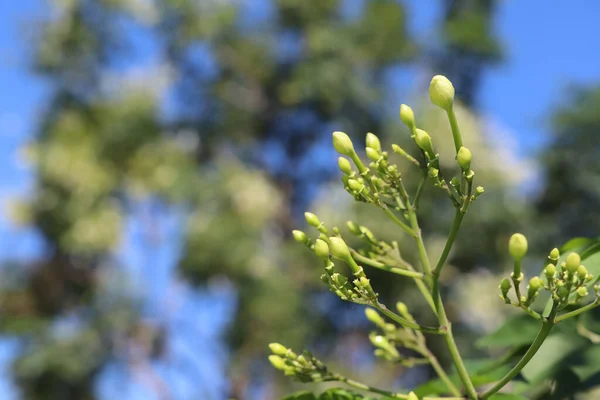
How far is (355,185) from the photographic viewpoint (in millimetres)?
425

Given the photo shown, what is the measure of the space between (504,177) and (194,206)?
3.08 metres

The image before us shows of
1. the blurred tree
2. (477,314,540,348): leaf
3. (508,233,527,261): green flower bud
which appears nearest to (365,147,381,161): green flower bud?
(508,233,527,261): green flower bud

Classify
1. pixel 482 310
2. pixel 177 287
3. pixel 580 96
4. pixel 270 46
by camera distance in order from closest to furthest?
pixel 580 96 < pixel 482 310 < pixel 177 287 < pixel 270 46

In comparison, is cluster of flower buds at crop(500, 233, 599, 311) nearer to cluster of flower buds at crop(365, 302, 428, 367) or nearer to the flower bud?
the flower bud

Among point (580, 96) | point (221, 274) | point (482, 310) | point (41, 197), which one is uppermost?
point (41, 197)

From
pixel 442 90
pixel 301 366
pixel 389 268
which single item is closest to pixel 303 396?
pixel 301 366

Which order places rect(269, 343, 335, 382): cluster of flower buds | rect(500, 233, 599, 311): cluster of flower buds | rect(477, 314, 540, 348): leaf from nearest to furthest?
rect(500, 233, 599, 311): cluster of flower buds, rect(269, 343, 335, 382): cluster of flower buds, rect(477, 314, 540, 348): leaf

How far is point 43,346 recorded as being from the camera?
627 cm

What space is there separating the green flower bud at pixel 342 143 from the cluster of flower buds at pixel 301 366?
0.15m

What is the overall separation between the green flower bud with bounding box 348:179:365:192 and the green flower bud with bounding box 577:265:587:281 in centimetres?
14

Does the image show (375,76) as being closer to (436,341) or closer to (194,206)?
(194,206)

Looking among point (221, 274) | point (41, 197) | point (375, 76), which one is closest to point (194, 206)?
point (221, 274)

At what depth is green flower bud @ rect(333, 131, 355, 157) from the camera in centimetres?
46

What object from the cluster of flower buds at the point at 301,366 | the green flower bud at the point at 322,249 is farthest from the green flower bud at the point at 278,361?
the green flower bud at the point at 322,249
